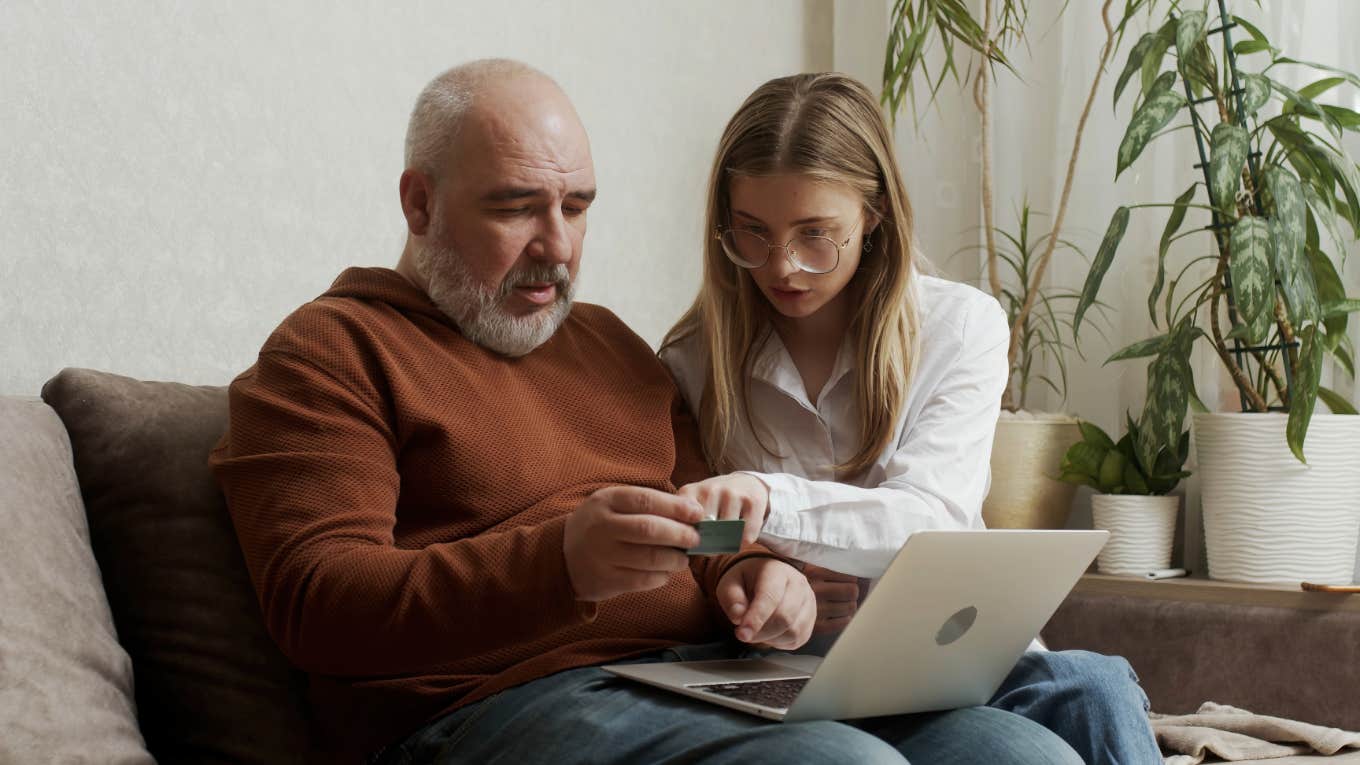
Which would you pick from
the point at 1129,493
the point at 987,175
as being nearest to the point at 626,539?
the point at 1129,493

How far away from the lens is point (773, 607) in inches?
53.8

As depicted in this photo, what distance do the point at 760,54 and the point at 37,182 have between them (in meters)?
1.85

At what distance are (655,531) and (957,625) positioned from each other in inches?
12.9

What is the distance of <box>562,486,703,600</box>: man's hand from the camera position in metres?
1.11

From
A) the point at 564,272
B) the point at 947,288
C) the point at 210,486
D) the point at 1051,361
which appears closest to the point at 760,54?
the point at 1051,361

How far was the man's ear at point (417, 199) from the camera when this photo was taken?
1583 millimetres

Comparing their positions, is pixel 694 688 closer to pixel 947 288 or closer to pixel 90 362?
pixel 947 288

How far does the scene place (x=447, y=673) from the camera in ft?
4.50

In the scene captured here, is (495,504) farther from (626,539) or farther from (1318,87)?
(1318,87)

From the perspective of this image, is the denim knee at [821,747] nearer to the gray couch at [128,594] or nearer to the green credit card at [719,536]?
the green credit card at [719,536]

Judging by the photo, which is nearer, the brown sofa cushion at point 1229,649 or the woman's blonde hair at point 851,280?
the woman's blonde hair at point 851,280

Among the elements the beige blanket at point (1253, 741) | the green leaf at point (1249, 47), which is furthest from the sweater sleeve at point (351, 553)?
the green leaf at point (1249, 47)

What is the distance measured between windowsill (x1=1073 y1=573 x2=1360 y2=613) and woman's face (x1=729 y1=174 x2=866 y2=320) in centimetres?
98

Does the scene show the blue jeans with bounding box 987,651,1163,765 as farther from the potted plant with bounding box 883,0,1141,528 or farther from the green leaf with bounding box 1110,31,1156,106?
the green leaf with bounding box 1110,31,1156,106
